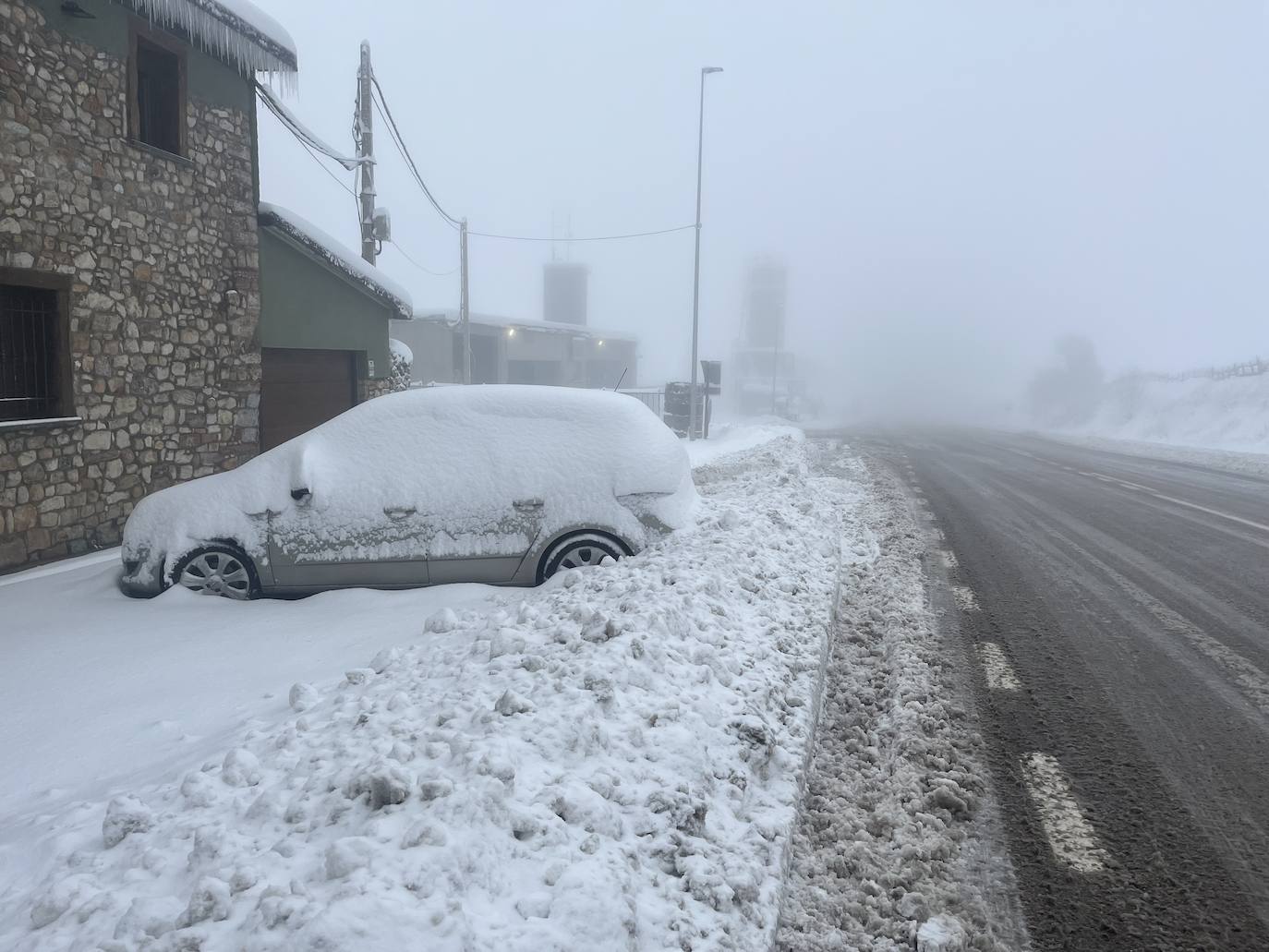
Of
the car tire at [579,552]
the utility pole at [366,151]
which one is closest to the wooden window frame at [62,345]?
the car tire at [579,552]

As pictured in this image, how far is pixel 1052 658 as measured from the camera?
5219 mm

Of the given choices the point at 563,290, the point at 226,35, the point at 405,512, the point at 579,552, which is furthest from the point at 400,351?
the point at 563,290

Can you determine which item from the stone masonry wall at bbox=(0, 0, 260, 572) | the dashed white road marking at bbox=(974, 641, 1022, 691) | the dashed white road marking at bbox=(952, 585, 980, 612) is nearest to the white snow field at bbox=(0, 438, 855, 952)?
the dashed white road marking at bbox=(974, 641, 1022, 691)

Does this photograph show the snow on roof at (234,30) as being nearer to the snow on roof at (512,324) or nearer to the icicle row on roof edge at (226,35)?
the icicle row on roof edge at (226,35)

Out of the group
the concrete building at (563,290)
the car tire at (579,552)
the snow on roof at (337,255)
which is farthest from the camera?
the concrete building at (563,290)

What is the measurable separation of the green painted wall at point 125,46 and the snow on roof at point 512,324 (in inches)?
911

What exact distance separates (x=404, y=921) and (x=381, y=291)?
37.7 feet

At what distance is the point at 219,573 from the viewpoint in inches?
251

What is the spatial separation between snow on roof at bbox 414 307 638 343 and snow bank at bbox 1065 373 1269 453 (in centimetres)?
2606

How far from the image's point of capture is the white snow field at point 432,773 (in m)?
2.41

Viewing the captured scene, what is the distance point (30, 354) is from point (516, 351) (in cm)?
3634

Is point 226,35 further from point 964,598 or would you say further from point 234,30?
point 964,598

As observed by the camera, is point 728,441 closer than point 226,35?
No

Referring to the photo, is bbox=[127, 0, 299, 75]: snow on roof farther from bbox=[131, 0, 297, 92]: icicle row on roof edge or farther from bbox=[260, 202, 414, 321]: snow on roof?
bbox=[260, 202, 414, 321]: snow on roof
